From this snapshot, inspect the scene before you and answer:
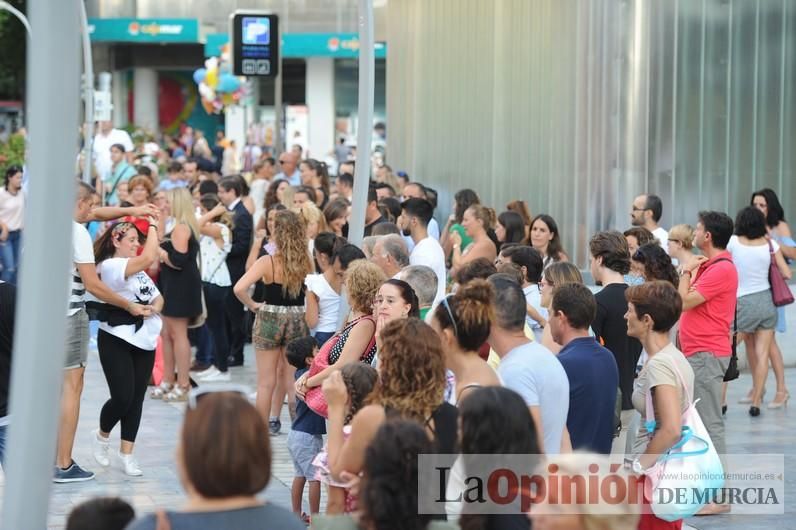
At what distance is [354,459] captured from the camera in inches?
195

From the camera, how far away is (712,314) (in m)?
8.64

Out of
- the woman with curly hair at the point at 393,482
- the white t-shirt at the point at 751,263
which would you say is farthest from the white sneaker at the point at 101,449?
the woman with curly hair at the point at 393,482

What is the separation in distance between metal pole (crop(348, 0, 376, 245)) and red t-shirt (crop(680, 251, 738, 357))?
2182 millimetres

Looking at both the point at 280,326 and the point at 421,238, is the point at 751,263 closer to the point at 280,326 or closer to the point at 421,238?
the point at 421,238

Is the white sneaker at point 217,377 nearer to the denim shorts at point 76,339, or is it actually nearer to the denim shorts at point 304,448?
the denim shorts at point 76,339

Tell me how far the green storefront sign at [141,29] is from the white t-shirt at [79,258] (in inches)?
1538

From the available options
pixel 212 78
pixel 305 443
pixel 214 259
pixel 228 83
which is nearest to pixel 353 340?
pixel 305 443

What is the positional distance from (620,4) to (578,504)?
33.4ft

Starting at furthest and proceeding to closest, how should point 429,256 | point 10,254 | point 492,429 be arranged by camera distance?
point 10,254, point 429,256, point 492,429

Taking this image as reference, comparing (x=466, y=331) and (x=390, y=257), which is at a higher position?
(x=390, y=257)

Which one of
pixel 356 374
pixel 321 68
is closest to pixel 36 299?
pixel 356 374

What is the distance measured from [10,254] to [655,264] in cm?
1262

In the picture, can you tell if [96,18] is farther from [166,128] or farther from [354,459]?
[354,459]

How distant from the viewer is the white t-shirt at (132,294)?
8930 mm
